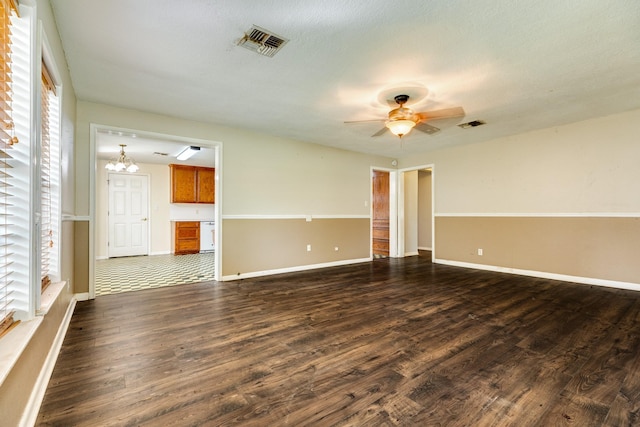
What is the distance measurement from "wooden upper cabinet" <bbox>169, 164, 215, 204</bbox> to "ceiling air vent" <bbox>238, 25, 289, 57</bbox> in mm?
5986

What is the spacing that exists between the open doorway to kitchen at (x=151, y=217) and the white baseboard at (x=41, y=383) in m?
1.89

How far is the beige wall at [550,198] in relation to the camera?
4.00 metres

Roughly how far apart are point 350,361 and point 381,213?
5.62 m

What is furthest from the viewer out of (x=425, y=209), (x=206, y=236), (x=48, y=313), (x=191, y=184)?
(x=425, y=209)

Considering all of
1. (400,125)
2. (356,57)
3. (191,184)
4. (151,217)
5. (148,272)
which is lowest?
(148,272)

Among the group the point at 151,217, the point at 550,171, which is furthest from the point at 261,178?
the point at 550,171

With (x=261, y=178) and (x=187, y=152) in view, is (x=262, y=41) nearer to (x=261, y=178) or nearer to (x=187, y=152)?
(x=261, y=178)

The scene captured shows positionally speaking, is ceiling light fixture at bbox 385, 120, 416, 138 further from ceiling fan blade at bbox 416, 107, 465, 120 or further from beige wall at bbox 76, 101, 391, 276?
beige wall at bbox 76, 101, 391, 276

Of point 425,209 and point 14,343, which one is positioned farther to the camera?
point 425,209

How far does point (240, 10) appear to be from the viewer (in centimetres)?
199

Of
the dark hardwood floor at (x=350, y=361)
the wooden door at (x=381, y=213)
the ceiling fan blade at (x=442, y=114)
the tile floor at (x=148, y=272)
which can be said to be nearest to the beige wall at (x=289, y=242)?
the tile floor at (x=148, y=272)

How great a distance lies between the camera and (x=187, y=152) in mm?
5992

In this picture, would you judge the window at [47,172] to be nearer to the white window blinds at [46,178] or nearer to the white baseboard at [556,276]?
the white window blinds at [46,178]

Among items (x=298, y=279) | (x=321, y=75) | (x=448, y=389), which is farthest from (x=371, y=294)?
(x=321, y=75)
